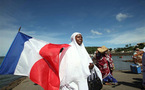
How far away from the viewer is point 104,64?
4879 millimetres

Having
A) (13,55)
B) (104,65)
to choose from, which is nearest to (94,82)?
(13,55)

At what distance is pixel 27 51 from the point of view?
2.42 m

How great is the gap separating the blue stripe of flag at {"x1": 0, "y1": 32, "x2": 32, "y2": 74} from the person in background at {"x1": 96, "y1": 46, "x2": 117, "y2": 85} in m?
3.78

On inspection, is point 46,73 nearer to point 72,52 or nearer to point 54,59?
point 54,59

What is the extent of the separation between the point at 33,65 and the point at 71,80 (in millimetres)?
1053

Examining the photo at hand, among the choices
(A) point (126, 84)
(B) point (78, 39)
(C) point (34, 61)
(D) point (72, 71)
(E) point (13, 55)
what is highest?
(B) point (78, 39)

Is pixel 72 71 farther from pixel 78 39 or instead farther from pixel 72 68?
pixel 78 39

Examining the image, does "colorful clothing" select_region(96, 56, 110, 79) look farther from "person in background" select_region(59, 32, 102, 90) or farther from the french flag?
the french flag

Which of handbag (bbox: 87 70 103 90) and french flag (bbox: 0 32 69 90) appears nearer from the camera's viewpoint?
french flag (bbox: 0 32 69 90)

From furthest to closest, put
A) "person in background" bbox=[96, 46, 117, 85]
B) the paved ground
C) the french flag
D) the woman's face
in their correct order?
"person in background" bbox=[96, 46, 117, 85]
the paved ground
the woman's face
the french flag

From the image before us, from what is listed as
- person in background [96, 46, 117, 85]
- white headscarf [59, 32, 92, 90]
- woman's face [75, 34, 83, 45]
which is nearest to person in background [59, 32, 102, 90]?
white headscarf [59, 32, 92, 90]

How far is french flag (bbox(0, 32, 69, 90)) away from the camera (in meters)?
2.05

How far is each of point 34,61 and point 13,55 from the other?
0.72 metres

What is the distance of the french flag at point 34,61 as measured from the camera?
2053mm
